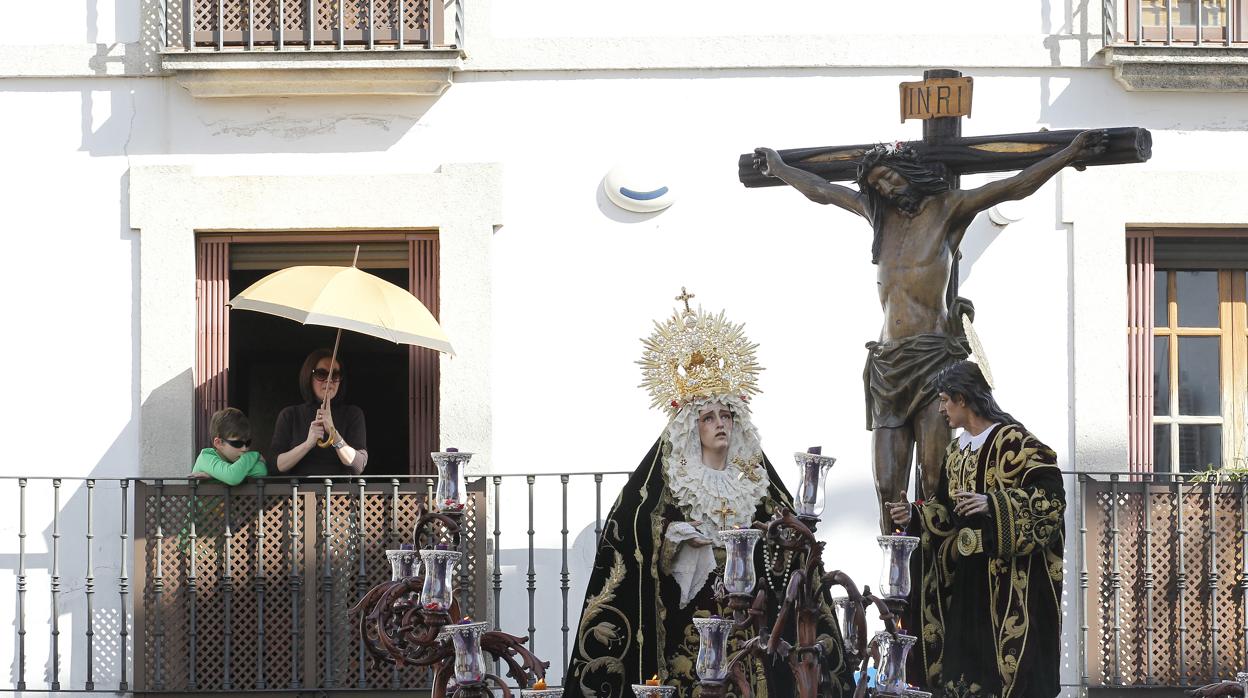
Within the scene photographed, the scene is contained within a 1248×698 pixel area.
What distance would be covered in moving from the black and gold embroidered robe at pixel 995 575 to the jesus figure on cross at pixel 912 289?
0.92 feet

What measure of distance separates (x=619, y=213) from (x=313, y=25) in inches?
63.5

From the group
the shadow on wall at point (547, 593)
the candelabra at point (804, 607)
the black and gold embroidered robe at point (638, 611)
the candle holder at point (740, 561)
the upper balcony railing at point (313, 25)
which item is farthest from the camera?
the upper balcony railing at point (313, 25)

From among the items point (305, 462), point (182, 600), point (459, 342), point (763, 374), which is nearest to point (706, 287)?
point (763, 374)

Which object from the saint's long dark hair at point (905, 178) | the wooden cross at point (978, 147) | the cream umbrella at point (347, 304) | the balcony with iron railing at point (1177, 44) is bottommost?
the cream umbrella at point (347, 304)

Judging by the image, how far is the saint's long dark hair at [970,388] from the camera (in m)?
7.86

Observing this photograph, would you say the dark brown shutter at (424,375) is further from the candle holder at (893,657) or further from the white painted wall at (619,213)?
the candle holder at (893,657)

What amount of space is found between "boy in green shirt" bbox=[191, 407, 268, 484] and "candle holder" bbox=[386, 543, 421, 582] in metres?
2.84

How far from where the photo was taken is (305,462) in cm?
1048

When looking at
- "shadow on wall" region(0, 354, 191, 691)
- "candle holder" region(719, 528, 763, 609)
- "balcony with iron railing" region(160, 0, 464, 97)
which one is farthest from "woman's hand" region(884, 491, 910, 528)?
"shadow on wall" region(0, 354, 191, 691)

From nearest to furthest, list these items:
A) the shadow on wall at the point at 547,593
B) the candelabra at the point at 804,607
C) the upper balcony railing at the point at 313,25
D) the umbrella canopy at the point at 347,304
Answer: the candelabra at the point at 804,607 → the umbrella canopy at the point at 347,304 → the shadow on wall at the point at 547,593 → the upper balcony railing at the point at 313,25

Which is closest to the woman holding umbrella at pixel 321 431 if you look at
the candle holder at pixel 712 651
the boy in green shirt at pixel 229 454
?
the boy in green shirt at pixel 229 454

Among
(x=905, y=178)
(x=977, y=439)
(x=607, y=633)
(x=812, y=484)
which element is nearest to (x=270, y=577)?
(x=607, y=633)

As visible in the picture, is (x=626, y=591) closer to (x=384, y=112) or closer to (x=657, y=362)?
(x=657, y=362)

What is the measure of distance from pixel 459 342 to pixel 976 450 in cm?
343
